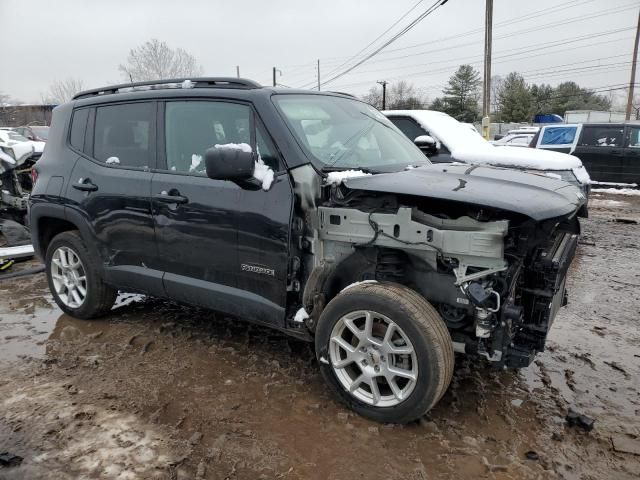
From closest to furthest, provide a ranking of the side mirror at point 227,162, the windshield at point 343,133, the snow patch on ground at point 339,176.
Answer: the side mirror at point 227,162, the snow patch on ground at point 339,176, the windshield at point 343,133

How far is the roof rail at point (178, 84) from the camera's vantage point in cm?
350

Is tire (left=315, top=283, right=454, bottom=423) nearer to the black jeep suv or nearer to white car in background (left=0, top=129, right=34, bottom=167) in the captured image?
the black jeep suv

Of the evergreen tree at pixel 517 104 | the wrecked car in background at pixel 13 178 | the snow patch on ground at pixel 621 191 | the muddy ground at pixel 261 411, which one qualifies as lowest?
the muddy ground at pixel 261 411

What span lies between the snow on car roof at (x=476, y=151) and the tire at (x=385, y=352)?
A: 4428mm

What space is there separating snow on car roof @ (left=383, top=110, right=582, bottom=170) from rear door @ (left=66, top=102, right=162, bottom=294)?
4.39 metres

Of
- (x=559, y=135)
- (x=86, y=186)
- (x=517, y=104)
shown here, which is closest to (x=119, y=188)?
(x=86, y=186)

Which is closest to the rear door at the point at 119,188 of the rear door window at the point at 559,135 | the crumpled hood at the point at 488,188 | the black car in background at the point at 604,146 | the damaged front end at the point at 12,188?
the crumpled hood at the point at 488,188

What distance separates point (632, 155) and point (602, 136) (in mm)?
830

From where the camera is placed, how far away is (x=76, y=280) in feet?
14.5

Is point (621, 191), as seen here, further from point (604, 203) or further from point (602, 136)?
point (602, 136)

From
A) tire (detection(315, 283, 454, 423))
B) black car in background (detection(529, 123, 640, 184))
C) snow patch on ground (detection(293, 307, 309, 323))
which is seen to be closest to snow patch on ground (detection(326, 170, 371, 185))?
tire (detection(315, 283, 454, 423))

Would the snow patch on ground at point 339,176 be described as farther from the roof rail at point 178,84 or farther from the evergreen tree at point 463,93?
the evergreen tree at point 463,93

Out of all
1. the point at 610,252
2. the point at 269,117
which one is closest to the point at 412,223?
the point at 269,117

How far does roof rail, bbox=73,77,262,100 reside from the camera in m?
3.50
